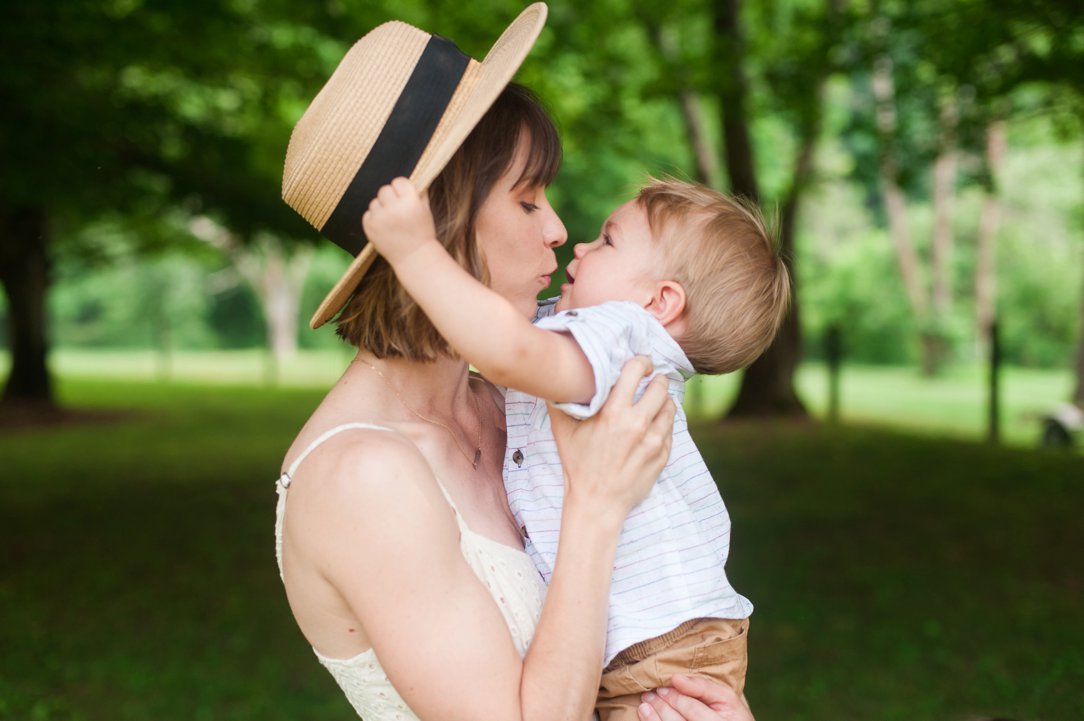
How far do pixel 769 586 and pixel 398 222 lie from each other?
Result: 600 cm

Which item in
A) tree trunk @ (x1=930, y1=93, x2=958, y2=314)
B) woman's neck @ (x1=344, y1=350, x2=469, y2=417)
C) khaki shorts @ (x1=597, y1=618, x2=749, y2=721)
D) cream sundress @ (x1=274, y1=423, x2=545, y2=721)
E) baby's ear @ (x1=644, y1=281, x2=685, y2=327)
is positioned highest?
baby's ear @ (x1=644, y1=281, x2=685, y2=327)

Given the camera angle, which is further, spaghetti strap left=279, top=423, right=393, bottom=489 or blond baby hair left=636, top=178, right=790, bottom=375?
blond baby hair left=636, top=178, right=790, bottom=375

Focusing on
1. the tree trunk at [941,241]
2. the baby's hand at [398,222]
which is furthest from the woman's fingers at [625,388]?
the tree trunk at [941,241]

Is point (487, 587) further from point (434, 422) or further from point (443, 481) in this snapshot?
point (434, 422)

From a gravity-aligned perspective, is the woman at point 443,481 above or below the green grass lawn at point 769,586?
above

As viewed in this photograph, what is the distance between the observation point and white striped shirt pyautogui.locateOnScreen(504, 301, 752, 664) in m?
1.77

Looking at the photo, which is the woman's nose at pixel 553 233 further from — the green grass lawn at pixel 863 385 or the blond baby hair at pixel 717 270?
the green grass lawn at pixel 863 385

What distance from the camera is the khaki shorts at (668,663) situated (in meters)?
1.80

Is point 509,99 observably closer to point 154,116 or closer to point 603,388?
point 603,388

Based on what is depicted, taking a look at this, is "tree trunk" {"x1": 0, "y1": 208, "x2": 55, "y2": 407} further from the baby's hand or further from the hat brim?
the baby's hand

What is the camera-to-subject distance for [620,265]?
203cm

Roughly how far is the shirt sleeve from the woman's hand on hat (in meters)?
0.50

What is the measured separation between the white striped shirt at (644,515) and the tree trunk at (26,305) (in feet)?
54.9

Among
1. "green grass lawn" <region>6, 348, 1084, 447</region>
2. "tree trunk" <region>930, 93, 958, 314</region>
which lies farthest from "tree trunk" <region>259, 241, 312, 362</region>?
"tree trunk" <region>930, 93, 958, 314</region>
